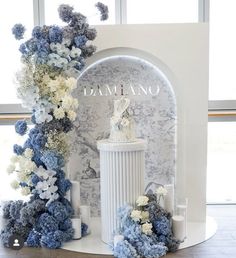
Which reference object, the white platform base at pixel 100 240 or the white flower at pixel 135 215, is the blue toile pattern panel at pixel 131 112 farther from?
the white flower at pixel 135 215

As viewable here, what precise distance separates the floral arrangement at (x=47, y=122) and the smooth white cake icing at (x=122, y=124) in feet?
1.29

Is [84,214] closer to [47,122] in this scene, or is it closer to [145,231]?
[145,231]

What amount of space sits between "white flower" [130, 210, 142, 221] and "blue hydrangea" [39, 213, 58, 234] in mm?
713

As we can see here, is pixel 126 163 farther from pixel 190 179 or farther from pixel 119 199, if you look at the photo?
pixel 190 179

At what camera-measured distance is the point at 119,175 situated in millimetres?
3223

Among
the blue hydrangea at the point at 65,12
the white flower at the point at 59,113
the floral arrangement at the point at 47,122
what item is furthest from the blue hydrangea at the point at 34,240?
the blue hydrangea at the point at 65,12

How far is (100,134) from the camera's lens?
4.04 meters

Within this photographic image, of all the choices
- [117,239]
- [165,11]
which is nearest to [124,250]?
[117,239]

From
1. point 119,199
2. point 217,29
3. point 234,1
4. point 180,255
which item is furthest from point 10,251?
point 234,1

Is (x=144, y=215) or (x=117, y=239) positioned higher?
(x=144, y=215)

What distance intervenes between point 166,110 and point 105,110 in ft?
2.21

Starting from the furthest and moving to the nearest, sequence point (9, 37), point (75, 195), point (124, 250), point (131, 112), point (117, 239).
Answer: point (9, 37) → point (131, 112) → point (75, 195) → point (117, 239) → point (124, 250)

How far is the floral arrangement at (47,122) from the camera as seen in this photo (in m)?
3.21

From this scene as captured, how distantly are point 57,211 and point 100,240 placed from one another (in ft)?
1.73
